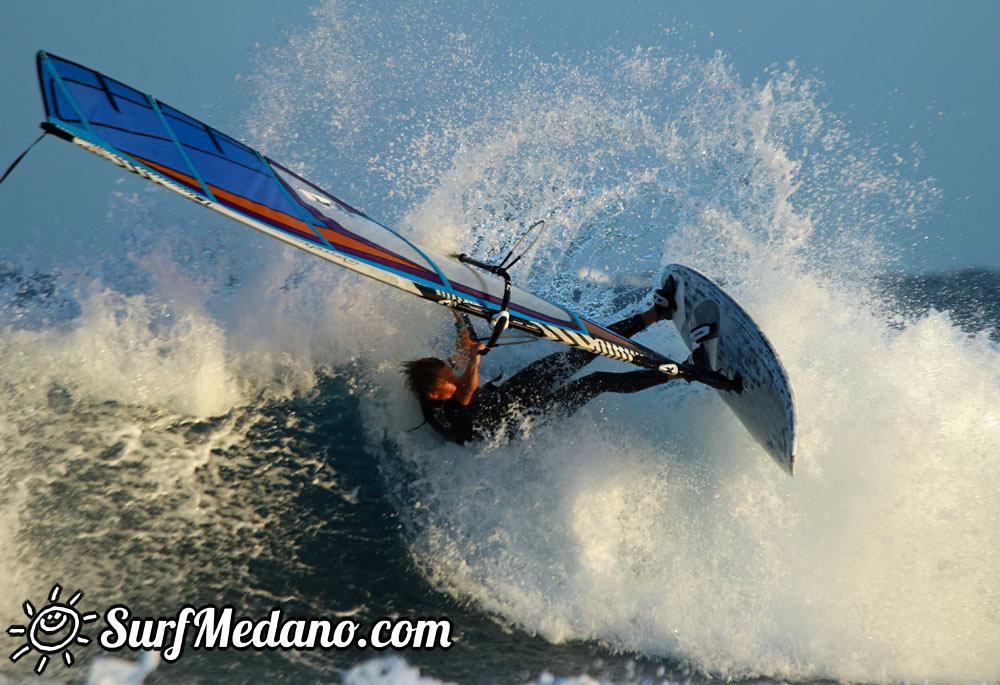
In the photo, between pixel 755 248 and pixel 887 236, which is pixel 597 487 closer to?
pixel 755 248

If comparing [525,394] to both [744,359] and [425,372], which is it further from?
[744,359]

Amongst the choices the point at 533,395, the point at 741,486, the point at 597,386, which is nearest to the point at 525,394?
the point at 533,395

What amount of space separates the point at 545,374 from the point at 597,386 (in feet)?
1.24

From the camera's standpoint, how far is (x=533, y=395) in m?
3.78

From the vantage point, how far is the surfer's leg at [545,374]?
12.2ft

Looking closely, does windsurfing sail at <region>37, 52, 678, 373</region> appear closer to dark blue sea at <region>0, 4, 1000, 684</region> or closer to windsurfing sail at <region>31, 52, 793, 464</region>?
windsurfing sail at <region>31, 52, 793, 464</region>

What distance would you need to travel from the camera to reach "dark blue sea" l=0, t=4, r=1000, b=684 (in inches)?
130

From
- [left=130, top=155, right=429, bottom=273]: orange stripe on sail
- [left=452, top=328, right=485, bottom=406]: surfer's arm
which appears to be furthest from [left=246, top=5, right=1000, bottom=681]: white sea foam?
[left=130, top=155, right=429, bottom=273]: orange stripe on sail

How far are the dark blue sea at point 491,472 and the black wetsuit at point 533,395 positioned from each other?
0.64 ft

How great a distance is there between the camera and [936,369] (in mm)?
4238

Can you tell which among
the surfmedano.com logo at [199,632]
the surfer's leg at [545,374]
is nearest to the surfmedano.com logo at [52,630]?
the surfmedano.com logo at [199,632]

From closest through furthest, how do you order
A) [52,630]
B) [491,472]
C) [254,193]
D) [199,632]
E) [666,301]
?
[254,193], [52,630], [199,632], [491,472], [666,301]

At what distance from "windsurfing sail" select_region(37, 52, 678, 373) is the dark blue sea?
1334 mm

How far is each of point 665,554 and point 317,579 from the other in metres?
2.36
